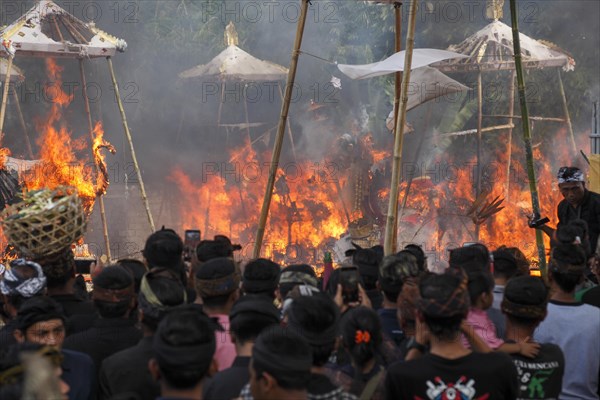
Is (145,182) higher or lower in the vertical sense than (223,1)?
lower

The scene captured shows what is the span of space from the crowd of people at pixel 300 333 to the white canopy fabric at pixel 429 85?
Result: 557 cm

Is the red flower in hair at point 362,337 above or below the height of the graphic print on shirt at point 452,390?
above

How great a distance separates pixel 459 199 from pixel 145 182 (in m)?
5.73

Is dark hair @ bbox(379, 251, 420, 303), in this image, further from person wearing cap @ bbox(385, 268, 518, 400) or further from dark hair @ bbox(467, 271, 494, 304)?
person wearing cap @ bbox(385, 268, 518, 400)

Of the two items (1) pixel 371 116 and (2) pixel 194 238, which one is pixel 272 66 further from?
(2) pixel 194 238

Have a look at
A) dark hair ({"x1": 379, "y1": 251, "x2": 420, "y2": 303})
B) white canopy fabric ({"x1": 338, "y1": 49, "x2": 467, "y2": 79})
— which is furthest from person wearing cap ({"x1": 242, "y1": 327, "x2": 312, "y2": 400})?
white canopy fabric ({"x1": 338, "y1": 49, "x2": 467, "y2": 79})

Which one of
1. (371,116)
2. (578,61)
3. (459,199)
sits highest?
(578,61)

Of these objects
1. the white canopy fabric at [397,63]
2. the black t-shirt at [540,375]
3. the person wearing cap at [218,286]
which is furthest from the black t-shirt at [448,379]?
the white canopy fabric at [397,63]

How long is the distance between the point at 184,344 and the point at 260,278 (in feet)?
5.10

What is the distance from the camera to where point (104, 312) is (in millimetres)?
4312

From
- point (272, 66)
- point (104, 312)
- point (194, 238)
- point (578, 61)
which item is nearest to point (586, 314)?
point (104, 312)

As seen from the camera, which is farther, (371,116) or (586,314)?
(371,116)

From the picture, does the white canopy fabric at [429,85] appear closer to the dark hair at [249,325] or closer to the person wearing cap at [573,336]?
the person wearing cap at [573,336]

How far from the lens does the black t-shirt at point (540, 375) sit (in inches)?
153
